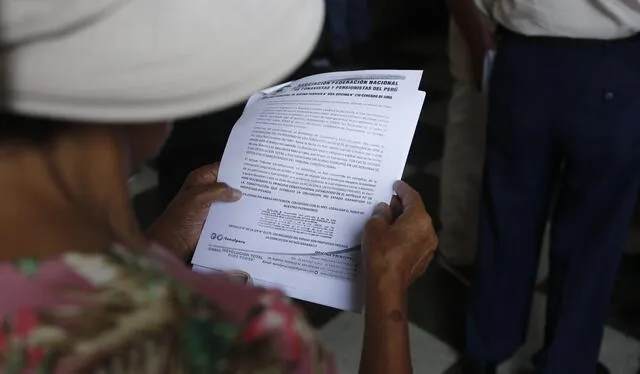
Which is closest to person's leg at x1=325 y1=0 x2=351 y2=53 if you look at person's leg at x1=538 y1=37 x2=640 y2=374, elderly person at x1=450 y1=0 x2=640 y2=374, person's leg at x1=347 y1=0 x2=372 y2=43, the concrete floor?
person's leg at x1=347 y1=0 x2=372 y2=43

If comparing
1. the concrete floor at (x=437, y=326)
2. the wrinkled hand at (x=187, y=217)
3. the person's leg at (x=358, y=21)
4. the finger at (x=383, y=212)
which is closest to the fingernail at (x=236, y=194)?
the wrinkled hand at (x=187, y=217)

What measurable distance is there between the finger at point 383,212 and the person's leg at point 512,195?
52cm

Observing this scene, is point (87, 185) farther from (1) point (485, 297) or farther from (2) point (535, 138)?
(1) point (485, 297)

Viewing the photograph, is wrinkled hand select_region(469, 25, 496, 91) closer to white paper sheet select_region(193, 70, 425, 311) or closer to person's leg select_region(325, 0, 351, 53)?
white paper sheet select_region(193, 70, 425, 311)

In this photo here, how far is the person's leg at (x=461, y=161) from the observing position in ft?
5.16

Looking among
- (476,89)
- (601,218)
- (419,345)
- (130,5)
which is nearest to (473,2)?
(476,89)

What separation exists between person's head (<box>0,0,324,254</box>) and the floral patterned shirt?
0.05 meters

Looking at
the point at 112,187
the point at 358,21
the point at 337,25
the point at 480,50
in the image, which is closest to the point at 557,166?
the point at 480,50

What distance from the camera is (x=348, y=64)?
119 inches

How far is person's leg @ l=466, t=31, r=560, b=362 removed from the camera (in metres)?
1.19

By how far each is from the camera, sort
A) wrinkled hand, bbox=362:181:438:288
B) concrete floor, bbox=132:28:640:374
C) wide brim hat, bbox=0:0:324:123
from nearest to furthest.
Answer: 1. wide brim hat, bbox=0:0:324:123
2. wrinkled hand, bbox=362:181:438:288
3. concrete floor, bbox=132:28:640:374

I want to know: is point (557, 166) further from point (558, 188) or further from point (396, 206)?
point (396, 206)

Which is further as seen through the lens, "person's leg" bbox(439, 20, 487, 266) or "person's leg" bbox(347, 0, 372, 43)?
"person's leg" bbox(347, 0, 372, 43)

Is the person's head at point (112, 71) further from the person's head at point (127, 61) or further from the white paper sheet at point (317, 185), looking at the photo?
the white paper sheet at point (317, 185)
